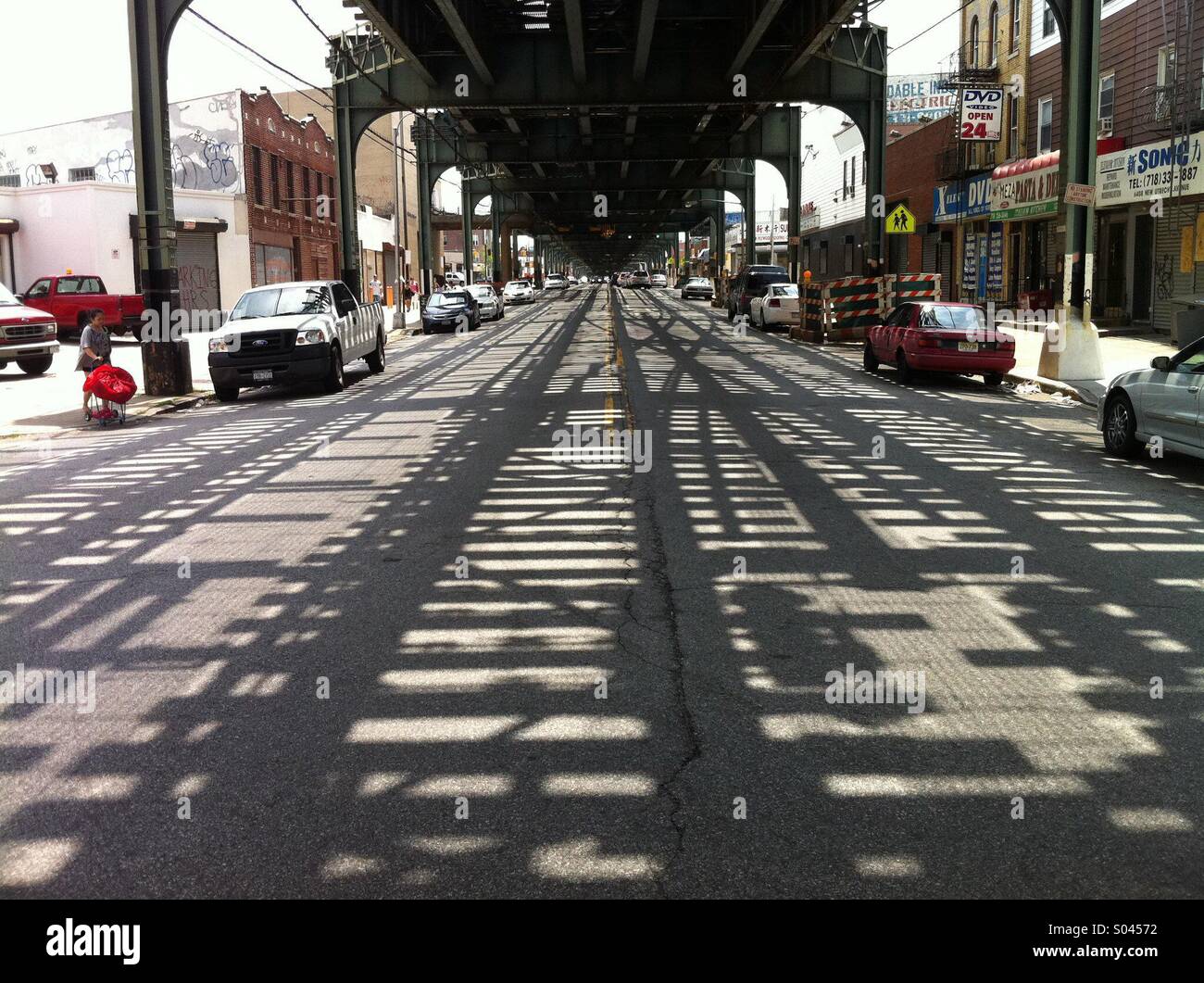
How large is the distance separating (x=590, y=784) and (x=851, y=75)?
3244 centimetres

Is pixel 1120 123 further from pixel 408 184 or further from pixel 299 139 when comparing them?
pixel 408 184

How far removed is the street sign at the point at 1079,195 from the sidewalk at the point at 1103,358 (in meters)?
2.98

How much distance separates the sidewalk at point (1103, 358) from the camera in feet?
68.1

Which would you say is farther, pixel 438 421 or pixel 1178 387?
pixel 438 421

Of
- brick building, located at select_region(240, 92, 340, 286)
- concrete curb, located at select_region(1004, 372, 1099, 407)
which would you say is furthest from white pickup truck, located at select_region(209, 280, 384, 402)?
brick building, located at select_region(240, 92, 340, 286)

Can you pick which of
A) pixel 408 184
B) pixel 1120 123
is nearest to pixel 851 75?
pixel 1120 123

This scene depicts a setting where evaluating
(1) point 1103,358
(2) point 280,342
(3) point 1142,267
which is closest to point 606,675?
(2) point 280,342

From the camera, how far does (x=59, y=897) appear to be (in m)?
3.93

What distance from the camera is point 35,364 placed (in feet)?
89.3

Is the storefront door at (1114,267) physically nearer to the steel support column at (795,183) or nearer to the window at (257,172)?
the steel support column at (795,183)

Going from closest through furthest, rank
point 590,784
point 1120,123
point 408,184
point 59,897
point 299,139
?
point 59,897 < point 590,784 < point 1120,123 < point 299,139 < point 408,184

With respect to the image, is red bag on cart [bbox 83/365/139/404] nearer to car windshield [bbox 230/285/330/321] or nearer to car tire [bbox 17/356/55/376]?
car windshield [bbox 230/285/330/321]

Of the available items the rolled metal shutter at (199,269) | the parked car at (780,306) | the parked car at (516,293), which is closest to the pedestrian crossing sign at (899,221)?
the parked car at (780,306)

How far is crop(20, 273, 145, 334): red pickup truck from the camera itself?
38.3 metres
